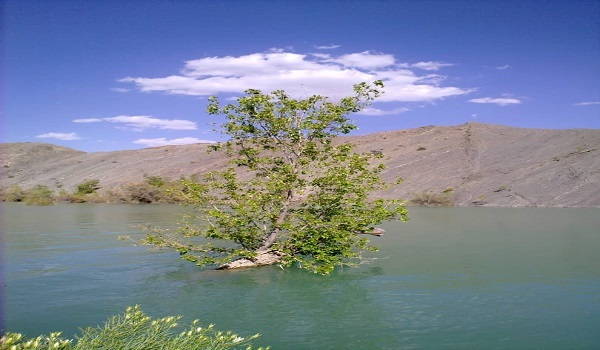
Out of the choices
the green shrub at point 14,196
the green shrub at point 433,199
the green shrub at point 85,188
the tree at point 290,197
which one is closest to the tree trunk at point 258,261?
the tree at point 290,197

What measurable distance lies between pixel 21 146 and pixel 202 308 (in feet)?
480

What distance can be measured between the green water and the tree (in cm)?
111

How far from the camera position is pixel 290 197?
22.7 m

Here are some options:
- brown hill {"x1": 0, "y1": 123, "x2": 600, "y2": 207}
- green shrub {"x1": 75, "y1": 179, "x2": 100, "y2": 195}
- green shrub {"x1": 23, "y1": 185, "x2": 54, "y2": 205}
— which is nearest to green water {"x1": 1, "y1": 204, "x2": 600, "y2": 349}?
brown hill {"x1": 0, "y1": 123, "x2": 600, "y2": 207}

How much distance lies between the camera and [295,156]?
78.1 ft

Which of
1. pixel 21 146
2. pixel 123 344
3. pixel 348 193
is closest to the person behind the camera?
pixel 123 344

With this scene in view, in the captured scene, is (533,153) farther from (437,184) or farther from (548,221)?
(548,221)

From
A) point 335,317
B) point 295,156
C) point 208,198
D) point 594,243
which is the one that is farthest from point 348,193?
point 594,243

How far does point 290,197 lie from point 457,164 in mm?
70320

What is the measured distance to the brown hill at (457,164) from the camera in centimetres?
7181

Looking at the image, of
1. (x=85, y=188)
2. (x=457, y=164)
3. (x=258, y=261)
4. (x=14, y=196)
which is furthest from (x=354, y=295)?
(x=85, y=188)

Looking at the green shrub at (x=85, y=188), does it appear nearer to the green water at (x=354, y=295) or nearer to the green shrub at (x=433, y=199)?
the green shrub at (x=433, y=199)

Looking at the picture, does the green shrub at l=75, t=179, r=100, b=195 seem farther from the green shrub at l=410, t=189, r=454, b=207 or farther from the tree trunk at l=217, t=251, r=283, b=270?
the tree trunk at l=217, t=251, r=283, b=270

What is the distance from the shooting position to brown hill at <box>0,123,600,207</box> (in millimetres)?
71812
